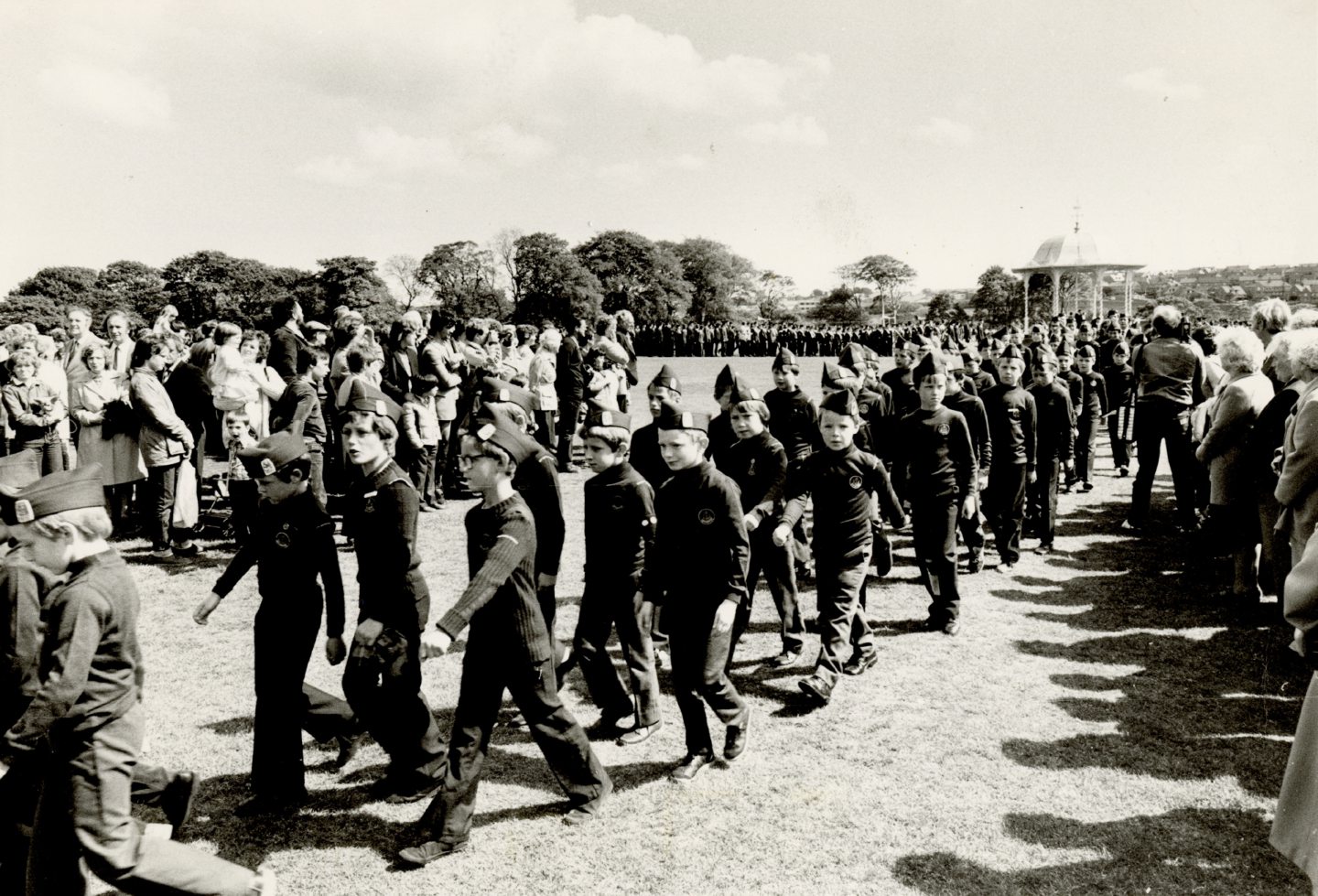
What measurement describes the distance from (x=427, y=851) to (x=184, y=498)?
256 inches

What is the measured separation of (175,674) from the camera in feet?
21.2

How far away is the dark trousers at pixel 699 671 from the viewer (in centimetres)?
491

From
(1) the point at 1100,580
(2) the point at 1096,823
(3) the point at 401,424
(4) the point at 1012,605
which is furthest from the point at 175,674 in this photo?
(1) the point at 1100,580

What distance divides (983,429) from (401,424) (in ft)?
20.2

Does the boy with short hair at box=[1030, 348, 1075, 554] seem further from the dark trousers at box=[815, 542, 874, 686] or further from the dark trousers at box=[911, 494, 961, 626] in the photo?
the dark trousers at box=[815, 542, 874, 686]

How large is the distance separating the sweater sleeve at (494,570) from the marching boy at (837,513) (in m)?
2.07

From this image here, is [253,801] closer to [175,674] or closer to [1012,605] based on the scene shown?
[175,674]

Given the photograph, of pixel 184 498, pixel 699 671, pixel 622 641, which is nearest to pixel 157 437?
pixel 184 498

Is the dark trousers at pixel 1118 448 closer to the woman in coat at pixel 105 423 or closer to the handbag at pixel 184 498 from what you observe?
the handbag at pixel 184 498

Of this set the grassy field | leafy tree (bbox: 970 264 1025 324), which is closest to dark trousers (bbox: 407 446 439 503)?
the grassy field

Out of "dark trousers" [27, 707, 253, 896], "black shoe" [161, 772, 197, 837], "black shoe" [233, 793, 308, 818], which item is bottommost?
"black shoe" [233, 793, 308, 818]

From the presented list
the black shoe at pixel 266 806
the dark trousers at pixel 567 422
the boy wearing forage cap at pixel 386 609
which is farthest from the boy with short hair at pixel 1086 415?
the black shoe at pixel 266 806

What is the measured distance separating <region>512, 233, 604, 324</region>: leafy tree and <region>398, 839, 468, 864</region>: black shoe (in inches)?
2881

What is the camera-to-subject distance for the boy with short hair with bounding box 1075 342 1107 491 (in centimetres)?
1191
